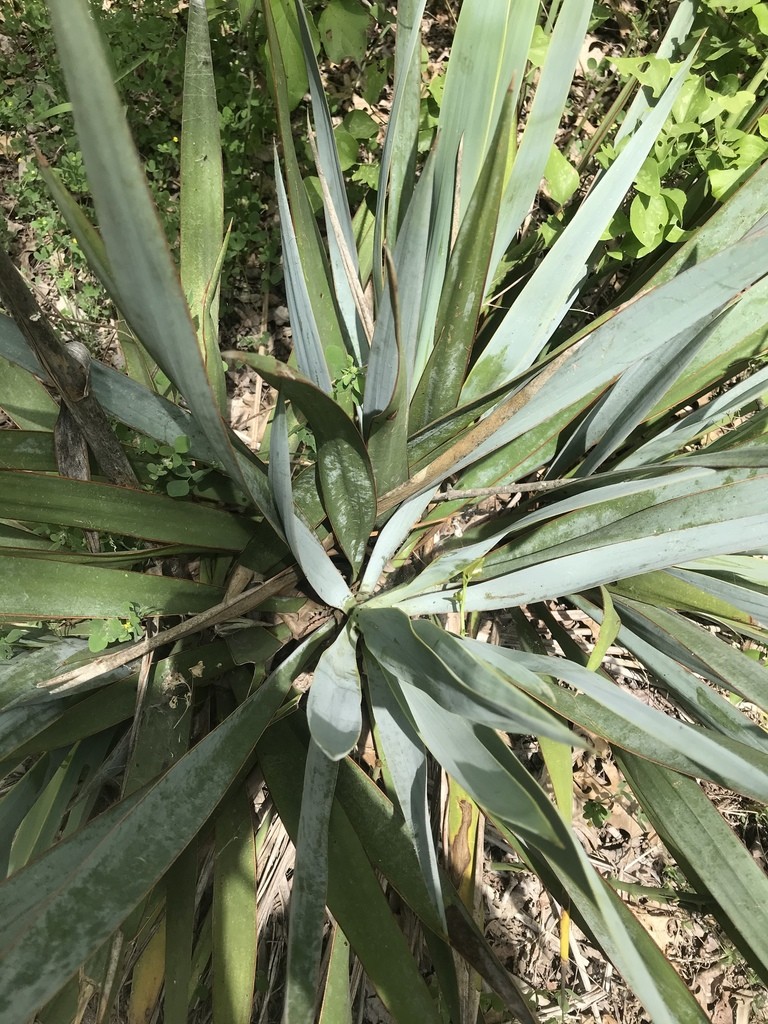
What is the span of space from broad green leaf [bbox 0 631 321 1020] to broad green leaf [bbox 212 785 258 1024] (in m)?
0.27


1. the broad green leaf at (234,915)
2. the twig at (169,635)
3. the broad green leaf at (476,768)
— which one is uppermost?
the twig at (169,635)

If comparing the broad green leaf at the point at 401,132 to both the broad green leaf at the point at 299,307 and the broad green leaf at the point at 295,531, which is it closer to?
the broad green leaf at the point at 299,307

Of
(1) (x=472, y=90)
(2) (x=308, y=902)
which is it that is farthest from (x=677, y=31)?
(2) (x=308, y=902)

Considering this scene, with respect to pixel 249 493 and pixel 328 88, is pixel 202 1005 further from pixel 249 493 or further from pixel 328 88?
pixel 328 88

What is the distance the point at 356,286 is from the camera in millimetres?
1100

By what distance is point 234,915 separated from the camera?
1.05m

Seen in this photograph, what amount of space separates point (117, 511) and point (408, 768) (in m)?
0.57

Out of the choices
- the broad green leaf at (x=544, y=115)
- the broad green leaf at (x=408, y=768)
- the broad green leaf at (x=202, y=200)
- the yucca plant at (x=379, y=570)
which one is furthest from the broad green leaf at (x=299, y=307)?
the broad green leaf at (x=408, y=768)

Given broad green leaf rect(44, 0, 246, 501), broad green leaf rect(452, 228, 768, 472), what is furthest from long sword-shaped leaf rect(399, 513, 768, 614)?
broad green leaf rect(44, 0, 246, 501)

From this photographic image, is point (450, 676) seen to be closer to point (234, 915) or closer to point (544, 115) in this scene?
point (234, 915)

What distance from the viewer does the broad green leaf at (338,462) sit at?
0.70m

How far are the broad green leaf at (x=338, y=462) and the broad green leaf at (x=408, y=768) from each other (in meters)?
0.21

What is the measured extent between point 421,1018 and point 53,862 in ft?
1.77

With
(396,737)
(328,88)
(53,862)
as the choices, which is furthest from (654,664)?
(328,88)
